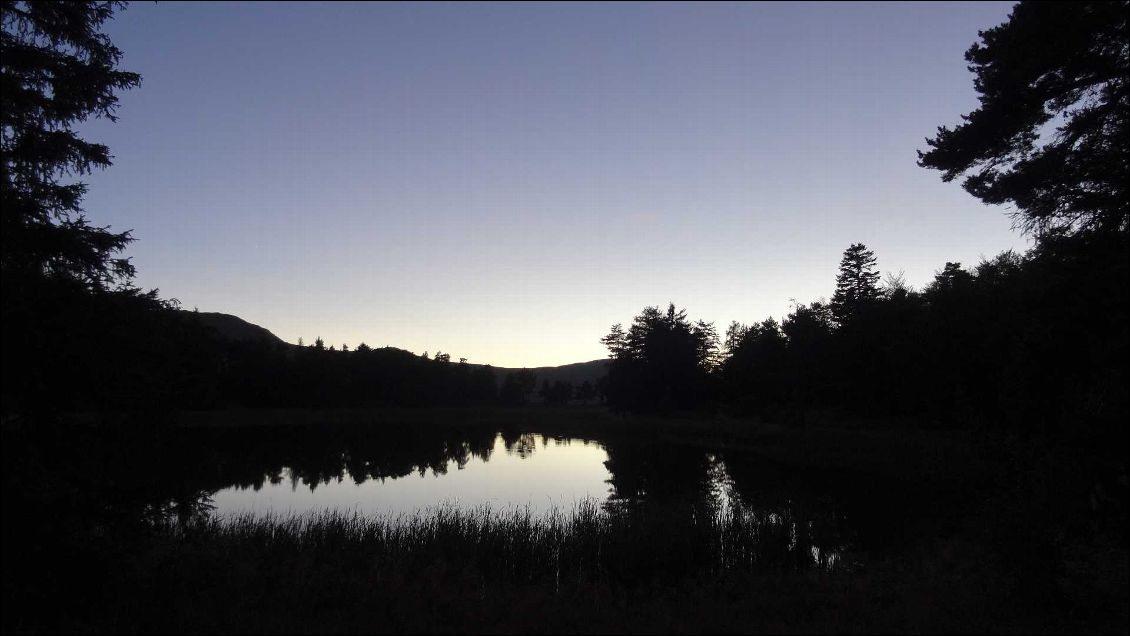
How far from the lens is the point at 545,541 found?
12.9 metres

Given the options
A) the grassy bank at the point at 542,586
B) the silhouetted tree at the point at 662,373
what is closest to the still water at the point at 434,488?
the grassy bank at the point at 542,586

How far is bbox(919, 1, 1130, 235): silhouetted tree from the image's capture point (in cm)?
979

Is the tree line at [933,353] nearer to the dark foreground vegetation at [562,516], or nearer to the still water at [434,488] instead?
the dark foreground vegetation at [562,516]

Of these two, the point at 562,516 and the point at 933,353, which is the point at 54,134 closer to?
the point at 562,516

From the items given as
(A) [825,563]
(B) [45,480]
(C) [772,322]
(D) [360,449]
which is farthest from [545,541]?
(C) [772,322]

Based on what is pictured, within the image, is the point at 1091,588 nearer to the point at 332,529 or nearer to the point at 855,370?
the point at 332,529

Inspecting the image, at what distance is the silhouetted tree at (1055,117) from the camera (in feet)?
32.1

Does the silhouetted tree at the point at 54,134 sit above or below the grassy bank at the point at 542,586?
above

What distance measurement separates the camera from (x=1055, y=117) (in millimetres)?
10898

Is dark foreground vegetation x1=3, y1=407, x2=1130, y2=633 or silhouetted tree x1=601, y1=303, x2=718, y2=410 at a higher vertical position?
silhouetted tree x1=601, y1=303, x2=718, y2=410

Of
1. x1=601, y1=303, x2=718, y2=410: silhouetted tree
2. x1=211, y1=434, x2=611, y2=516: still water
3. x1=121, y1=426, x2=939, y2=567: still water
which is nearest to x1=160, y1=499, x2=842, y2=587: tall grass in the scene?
x1=121, y1=426, x2=939, y2=567: still water

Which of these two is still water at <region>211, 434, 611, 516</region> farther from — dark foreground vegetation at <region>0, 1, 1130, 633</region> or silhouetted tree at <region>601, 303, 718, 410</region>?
silhouetted tree at <region>601, 303, 718, 410</region>

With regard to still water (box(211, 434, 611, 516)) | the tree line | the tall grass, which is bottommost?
still water (box(211, 434, 611, 516))

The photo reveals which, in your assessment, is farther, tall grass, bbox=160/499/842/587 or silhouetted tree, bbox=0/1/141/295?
tall grass, bbox=160/499/842/587
